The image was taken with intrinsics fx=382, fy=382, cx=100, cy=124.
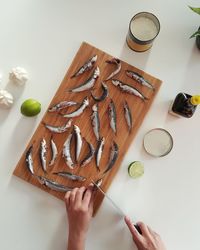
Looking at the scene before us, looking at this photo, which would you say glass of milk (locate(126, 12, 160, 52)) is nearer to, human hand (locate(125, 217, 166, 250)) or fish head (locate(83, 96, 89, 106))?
fish head (locate(83, 96, 89, 106))

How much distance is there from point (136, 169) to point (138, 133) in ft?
0.45

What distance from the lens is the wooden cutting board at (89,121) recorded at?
56.4 inches

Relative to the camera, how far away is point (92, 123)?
1438 millimetres

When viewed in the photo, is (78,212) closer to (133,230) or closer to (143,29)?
(133,230)

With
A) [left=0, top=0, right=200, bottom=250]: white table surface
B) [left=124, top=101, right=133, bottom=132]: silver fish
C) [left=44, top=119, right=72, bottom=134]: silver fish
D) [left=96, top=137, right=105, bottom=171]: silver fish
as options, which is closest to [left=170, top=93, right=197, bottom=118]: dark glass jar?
[left=0, top=0, right=200, bottom=250]: white table surface

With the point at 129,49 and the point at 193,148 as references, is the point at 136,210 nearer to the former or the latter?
the point at 193,148

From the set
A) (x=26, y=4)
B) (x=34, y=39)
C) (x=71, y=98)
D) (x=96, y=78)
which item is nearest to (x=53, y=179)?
(x=71, y=98)

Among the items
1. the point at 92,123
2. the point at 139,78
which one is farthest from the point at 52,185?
the point at 139,78

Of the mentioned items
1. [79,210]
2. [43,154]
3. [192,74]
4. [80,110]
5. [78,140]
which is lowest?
[79,210]

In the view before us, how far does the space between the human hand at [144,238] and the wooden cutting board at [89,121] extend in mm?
154

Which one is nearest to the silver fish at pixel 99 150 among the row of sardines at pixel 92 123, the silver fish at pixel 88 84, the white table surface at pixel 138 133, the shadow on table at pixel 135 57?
the row of sardines at pixel 92 123

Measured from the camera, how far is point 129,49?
1491 mm

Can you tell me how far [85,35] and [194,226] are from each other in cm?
86

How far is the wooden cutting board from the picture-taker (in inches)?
56.4
